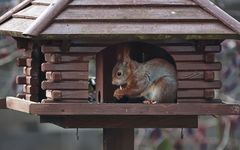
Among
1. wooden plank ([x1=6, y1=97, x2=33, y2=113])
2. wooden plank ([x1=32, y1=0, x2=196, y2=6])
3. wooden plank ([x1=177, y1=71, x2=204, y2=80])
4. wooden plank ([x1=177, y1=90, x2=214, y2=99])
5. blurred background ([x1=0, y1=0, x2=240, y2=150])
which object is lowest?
blurred background ([x1=0, y1=0, x2=240, y2=150])

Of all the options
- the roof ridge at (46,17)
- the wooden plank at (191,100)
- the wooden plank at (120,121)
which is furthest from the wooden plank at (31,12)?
the wooden plank at (191,100)

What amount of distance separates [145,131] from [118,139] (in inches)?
115

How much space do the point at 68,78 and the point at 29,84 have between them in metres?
0.53

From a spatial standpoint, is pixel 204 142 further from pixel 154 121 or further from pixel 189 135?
pixel 154 121

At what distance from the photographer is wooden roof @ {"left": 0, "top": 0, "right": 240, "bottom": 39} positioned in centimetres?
480

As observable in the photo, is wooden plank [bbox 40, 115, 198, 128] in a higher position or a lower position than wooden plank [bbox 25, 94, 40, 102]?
lower

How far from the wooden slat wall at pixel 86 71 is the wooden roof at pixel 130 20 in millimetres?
176

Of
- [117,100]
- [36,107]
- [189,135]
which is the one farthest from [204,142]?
[36,107]

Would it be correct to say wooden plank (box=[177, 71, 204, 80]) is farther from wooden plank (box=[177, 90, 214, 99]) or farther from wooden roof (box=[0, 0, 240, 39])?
wooden roof (box=[0, 0, 240, 39])

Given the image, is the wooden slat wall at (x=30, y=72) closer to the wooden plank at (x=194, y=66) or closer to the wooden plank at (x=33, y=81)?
the wooden plank at (x=33, y=81)

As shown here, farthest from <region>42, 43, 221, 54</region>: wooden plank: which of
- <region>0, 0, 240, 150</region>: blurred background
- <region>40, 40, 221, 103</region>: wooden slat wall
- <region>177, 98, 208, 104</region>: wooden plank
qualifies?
<region>0, 0, 240, 150</region>: blurred background

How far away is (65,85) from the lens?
4973 mm

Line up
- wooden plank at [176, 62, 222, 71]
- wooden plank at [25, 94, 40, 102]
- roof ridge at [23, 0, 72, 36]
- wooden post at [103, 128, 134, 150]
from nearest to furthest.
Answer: roof ridge at [23, 0, 72, 36], wooden plank at [176, 62, 222, 71], wooden post at [103, 128, 134, 150], wooden plank at [25, 94, 40, 102]

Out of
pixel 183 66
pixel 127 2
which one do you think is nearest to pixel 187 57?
pixel 183 66
